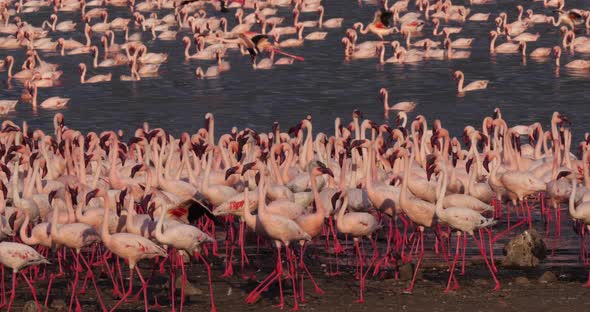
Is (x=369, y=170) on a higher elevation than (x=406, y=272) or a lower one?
higher

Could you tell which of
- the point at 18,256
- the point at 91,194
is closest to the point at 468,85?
the point at 91,194

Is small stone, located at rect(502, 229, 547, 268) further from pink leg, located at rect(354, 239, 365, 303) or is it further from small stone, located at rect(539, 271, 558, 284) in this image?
→ pink leg, located at rect(354, 239, 365, 303)

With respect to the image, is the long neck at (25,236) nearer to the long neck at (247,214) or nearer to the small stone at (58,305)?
the small stone at (58,305)

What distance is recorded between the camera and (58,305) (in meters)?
15.1

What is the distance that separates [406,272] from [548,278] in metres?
1.80

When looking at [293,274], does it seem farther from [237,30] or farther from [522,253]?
[237,30]

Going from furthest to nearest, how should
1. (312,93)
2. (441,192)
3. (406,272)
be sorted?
(312,93) → (441,192) → (406,272)

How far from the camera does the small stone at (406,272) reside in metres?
16.0

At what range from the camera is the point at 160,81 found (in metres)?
42.9

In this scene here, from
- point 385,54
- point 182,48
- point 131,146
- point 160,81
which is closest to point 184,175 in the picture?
point 131,146

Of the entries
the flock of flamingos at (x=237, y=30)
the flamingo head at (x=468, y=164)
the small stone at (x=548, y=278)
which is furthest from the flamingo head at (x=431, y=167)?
the flock of flamingos at (x=237, y=30)

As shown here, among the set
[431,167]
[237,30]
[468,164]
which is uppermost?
[431,167]

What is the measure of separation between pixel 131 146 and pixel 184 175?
87.9 inches

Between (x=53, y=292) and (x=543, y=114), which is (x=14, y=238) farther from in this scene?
(x=543, y=114)
